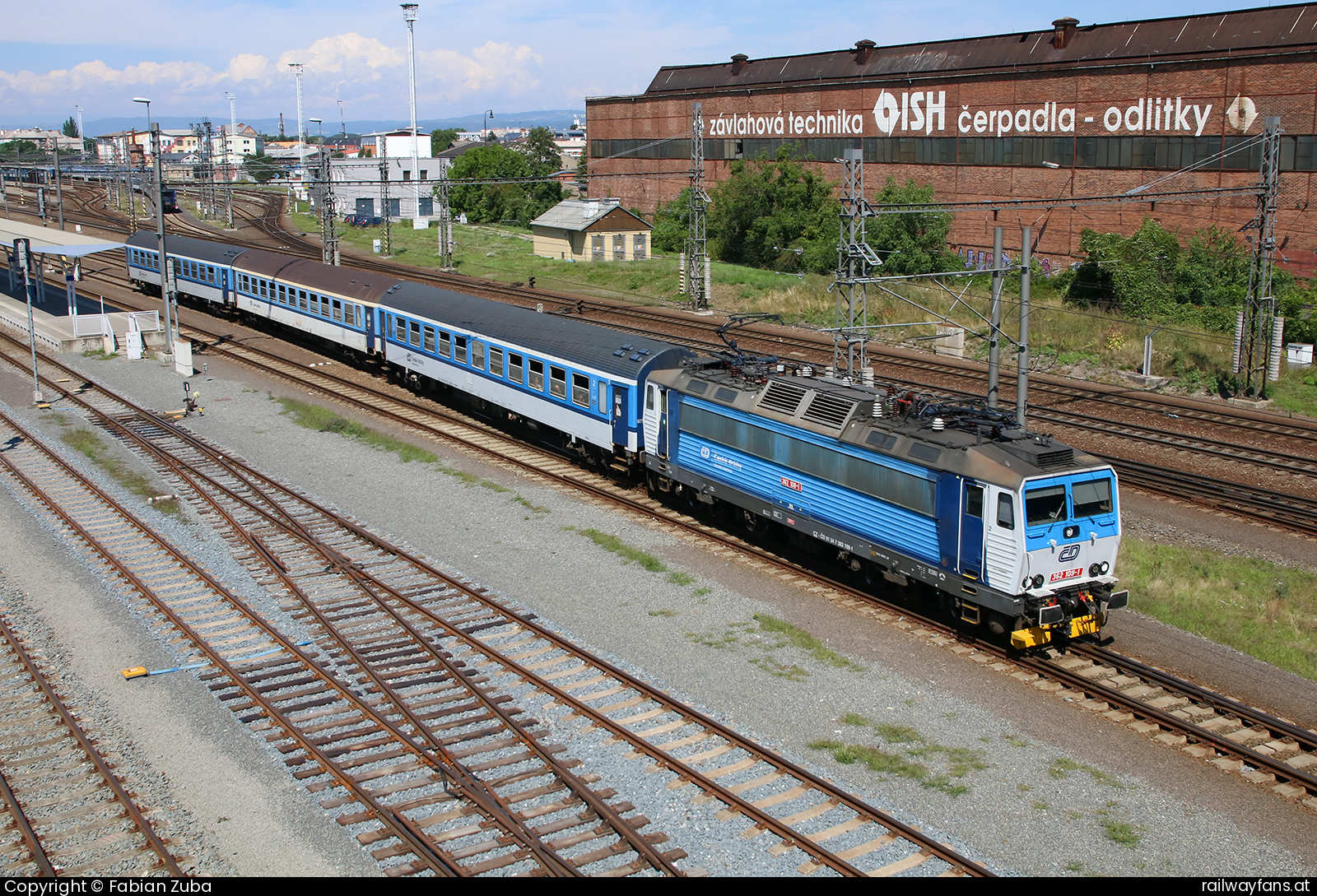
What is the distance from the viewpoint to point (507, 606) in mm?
17141

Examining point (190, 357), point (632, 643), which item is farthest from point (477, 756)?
point (190, 357)

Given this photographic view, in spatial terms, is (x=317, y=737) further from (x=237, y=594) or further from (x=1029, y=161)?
(x=1029, y=161)

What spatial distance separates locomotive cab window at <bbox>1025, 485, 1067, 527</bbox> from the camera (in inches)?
571

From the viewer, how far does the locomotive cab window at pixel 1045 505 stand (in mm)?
14492

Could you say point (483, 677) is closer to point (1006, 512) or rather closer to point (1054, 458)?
point (1006, 512)

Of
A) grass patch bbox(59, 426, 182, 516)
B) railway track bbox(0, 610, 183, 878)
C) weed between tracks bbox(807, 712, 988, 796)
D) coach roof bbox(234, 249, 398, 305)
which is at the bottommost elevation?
weed between tracks bbox(807, 712, 988, 796)

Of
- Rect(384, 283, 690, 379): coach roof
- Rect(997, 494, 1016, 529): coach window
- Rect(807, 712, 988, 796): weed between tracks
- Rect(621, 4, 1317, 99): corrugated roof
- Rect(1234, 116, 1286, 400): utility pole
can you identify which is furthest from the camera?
Rect(621, 4, 1317, 99): corrugated roof

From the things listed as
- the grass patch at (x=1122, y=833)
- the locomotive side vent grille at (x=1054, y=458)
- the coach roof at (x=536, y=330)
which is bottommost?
the grass patch at (x=1122, y=833)

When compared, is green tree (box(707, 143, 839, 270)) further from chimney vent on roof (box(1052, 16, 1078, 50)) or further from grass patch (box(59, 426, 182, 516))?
grass patch (box(59, 426, 182, 516))

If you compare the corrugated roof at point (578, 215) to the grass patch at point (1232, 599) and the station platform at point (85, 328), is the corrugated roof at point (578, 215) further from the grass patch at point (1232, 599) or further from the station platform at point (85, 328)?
the grass patch at point (1232, 599)

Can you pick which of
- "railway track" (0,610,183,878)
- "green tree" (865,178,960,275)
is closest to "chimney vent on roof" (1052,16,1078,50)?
"green tree" (865,178,960,275)

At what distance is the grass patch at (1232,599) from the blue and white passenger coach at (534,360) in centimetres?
965

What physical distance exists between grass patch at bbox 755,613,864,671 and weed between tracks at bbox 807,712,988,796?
6.26ft

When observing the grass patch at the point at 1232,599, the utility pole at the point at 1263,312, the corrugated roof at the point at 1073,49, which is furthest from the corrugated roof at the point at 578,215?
the grass patch at the point at 1232,599
